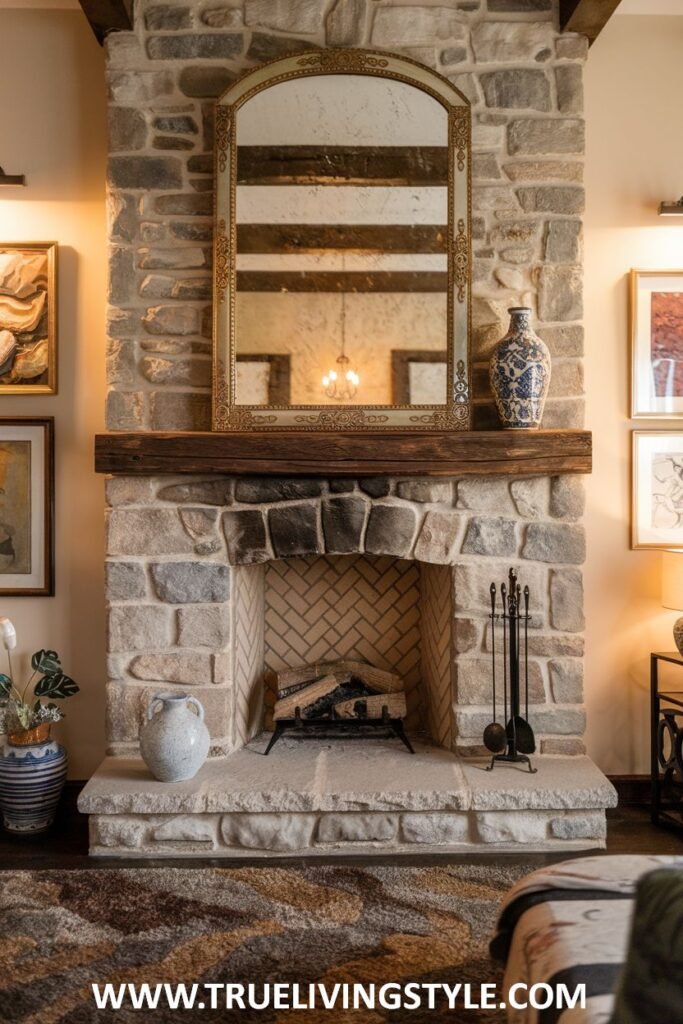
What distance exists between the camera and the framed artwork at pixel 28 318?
353 cm

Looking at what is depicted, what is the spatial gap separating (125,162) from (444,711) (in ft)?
7.82

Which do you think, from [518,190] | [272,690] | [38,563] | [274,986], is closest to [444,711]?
[272,690]

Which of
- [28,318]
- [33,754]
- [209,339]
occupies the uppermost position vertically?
[28,318]

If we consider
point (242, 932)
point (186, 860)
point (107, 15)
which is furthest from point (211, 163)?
point (242, 932)

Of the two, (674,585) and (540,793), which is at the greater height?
(674,585)

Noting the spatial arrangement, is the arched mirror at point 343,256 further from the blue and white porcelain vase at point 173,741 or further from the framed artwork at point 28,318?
the blue and white porcelain vase at point 173,741

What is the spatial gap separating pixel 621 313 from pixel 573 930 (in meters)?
2.71

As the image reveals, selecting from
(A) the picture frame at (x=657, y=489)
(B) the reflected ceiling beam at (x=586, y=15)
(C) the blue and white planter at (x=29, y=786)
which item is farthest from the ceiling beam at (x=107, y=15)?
(C) the blue and white planter at (x=29, y=786)

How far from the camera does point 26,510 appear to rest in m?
3.59

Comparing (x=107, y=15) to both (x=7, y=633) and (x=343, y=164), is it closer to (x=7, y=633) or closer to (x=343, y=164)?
(x=343, y=164)

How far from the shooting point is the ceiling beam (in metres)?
3.06

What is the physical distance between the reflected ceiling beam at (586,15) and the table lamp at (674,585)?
6.32ft

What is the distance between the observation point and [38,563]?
11.7 feet

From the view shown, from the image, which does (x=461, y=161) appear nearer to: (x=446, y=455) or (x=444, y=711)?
(x=446, y=455)
